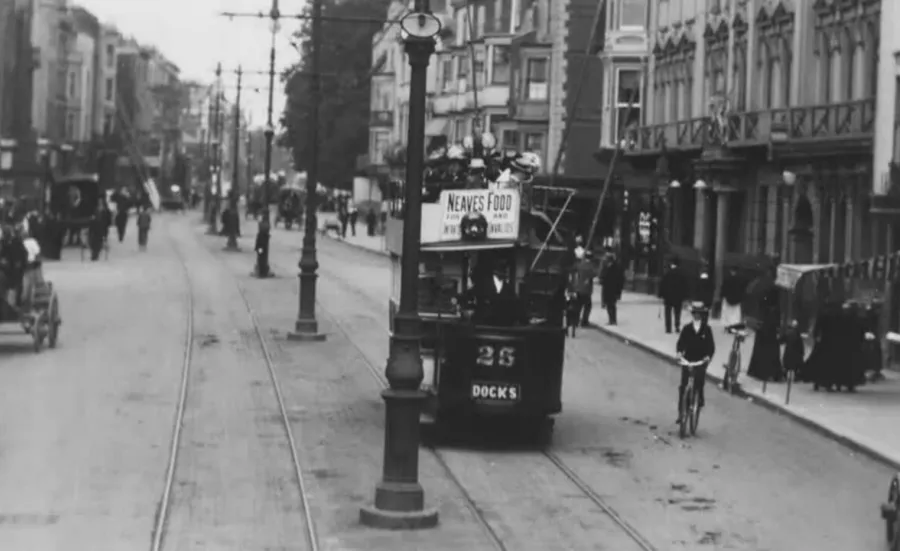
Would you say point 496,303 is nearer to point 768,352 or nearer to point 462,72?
point 768,352

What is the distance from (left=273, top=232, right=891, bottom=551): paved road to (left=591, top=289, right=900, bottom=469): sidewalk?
9.3 inches

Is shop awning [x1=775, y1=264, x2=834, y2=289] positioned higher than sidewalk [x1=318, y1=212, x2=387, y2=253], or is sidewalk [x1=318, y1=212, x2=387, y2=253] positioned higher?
shop awning [x1=775, y1=264, x2=834, y2=289]

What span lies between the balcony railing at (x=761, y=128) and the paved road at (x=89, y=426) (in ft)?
44.0

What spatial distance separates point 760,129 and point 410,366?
3032cm

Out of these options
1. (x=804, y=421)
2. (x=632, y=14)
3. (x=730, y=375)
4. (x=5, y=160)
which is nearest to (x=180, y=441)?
(x=804, y=421)

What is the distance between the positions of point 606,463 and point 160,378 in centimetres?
913

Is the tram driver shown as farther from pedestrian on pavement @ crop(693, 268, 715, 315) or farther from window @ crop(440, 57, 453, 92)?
window @ crop(440, 57, 453, 92)

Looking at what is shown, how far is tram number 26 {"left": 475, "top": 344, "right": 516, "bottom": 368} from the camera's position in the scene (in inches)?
832

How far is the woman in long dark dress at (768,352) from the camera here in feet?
Result: 101

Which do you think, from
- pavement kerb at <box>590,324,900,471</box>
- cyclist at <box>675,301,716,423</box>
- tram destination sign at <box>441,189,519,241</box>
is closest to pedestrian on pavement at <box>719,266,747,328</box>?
pavement kerb at <box>590,324,900,471</box>

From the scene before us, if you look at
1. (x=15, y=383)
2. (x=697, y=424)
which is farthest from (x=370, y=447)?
(x=15, y=383)

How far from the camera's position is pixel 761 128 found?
1778 inches

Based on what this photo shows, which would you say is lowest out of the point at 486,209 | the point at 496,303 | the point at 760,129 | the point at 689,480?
the point at 689,480

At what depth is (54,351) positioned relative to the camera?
31172 millimetres
